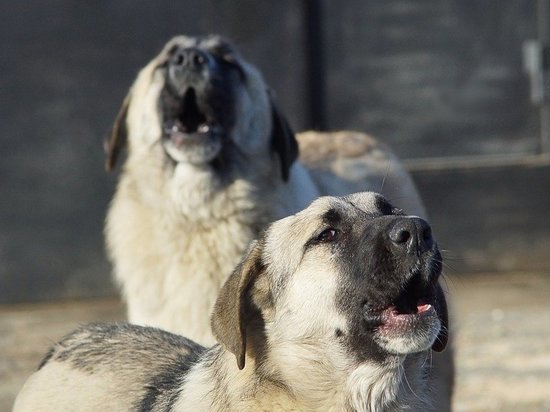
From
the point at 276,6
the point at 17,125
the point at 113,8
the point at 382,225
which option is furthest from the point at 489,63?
the point at 382,225

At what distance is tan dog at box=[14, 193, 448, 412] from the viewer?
181 inches

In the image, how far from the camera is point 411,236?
4.57m

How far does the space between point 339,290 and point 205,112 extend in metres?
2.68

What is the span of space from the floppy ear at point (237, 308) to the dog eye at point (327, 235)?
283 mm

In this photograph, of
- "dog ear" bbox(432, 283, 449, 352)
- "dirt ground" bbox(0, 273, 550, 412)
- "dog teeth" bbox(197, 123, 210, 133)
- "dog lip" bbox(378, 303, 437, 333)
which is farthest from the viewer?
"dirt ground" bbox(0, 273, 550, 412)

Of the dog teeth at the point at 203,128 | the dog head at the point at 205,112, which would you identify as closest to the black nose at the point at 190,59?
the dog head at the point at 205,112

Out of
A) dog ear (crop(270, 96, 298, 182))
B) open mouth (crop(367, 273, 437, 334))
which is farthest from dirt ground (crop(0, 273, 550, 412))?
open mouth (crop(367, 273, 437, 334))

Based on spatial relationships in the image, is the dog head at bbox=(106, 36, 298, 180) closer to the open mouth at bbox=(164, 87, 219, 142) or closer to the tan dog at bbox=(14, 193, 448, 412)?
the open mouth at bbox=(164, 87, 219, 142)

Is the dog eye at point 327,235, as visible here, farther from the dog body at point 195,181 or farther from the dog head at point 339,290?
the dog body at point 195,181

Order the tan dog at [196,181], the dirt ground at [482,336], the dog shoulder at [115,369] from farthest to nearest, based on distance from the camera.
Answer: the dirt ground at [482,336], the tan dog at [196,181], the dog shoulder at [115,369]

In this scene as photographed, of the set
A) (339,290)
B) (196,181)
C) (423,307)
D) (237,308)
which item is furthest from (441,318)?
(196,181)

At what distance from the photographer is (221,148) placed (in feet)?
23.4

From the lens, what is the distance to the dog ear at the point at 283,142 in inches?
282

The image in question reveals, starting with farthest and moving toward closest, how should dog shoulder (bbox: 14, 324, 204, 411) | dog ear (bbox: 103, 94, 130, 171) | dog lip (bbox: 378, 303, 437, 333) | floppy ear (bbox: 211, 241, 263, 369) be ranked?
dog ear (bbox: 103, 94, 130, 171) < dog shoulder (bbox: 14, 324, 204, 411) < floppy ear (bbox: 211, 241, 263, 369) < dog lip (bbox: 378, 303, 437, 333)
